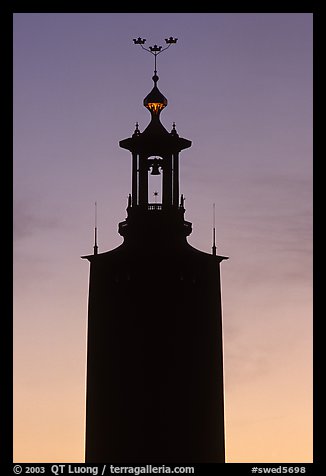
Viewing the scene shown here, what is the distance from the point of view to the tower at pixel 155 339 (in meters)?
112

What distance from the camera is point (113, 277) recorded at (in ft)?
374

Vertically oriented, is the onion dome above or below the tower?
above

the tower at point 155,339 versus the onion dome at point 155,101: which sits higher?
the onion dome at point 155,101

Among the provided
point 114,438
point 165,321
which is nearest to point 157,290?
point 165,321

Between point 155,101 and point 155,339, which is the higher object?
point 155,101

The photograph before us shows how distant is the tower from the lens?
367ft

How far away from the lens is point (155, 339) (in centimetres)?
11262
